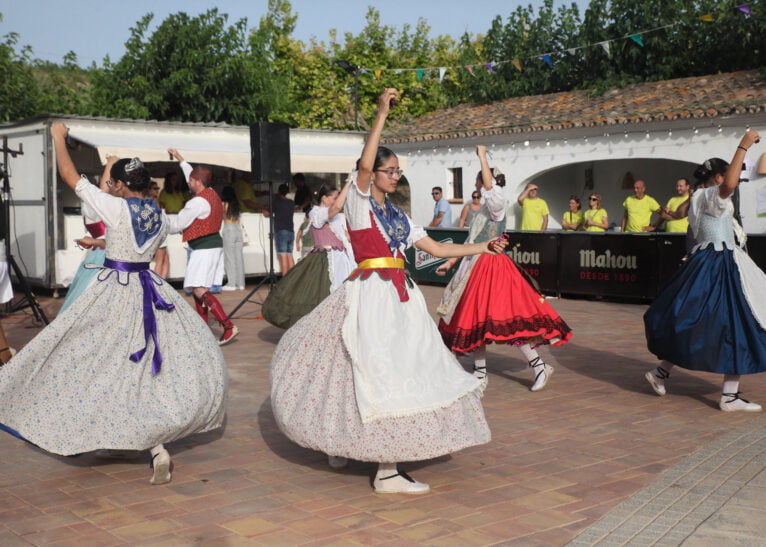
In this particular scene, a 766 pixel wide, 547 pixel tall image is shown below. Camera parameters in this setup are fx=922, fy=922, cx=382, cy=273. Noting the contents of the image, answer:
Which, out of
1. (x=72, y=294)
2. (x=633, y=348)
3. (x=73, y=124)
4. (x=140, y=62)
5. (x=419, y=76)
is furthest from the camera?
(x=140, y=62)

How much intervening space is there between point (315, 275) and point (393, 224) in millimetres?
4635

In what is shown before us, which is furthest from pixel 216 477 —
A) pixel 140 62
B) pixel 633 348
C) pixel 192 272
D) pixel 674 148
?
pixel 140 62

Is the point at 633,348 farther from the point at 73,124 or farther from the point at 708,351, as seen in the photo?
the point at 73,124

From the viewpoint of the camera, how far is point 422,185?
22656 mm

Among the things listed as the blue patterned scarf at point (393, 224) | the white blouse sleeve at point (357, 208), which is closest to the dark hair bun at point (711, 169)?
the blue patterned scarf at point (393, 224)

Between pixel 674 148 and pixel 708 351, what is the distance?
11932 mm

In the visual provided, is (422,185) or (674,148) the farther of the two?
(422,185)

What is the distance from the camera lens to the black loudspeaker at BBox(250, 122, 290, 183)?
1197 centimetres

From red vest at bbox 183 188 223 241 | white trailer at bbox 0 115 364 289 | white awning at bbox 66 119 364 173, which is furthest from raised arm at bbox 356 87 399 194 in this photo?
white trailer at bbox 0 115 364 289

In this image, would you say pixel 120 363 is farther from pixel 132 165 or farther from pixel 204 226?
pixel 204 226

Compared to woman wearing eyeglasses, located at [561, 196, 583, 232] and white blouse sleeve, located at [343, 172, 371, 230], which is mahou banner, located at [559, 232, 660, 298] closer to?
woman wearing eyeglasses, located at [561, 196, 583, 232]

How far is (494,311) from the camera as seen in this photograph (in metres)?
7.09

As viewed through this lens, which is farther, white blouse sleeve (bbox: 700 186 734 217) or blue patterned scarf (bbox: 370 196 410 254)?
white blouse sleeve (bbox: 700 186 734 217)

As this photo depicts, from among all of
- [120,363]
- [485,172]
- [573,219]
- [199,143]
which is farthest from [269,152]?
[120,363]
